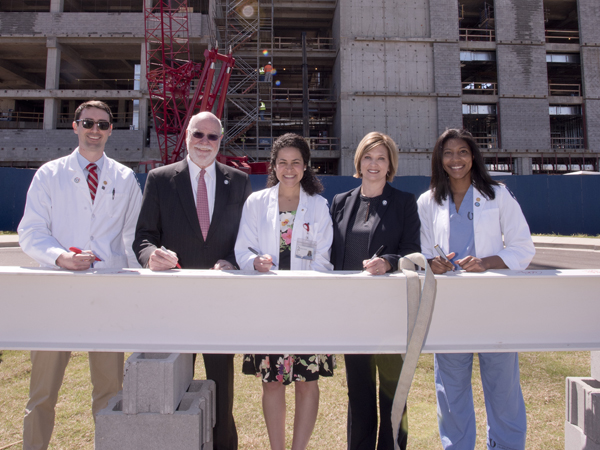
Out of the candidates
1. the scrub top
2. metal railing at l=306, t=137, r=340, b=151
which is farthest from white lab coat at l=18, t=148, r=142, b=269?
metal railing at l=306, t=137, r=340, b=151

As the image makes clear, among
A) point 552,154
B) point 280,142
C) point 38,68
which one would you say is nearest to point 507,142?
point 552,154

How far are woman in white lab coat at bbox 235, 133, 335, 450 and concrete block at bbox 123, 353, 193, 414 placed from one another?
0.79 m

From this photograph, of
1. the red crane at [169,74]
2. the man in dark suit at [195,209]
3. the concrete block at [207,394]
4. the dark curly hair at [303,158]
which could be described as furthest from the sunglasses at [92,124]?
the red crane at [169,74]

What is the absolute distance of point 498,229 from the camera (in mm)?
2504

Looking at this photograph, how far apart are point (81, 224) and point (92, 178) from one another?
367 mm

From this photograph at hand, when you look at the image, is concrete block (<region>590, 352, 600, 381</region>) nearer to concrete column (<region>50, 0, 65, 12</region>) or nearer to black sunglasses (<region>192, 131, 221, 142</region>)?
black sunglasses (<region>192, 131, 221, 142</region>)

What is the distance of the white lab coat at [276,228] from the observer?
2.55m

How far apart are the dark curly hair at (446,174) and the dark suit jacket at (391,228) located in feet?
0.77

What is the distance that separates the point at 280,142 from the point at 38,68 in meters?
38.5

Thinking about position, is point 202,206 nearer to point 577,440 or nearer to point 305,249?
point 305,249

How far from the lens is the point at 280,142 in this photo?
8.95ft

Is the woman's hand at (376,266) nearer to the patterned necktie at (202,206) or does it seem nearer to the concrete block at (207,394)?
the concrete block at (207,394)

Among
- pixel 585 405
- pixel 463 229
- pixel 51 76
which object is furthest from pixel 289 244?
pixel 51 76

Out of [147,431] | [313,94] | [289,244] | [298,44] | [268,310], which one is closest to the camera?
[147,431]
